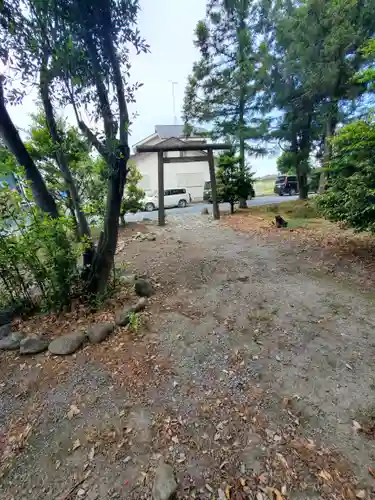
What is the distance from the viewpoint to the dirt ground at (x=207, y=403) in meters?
1.33

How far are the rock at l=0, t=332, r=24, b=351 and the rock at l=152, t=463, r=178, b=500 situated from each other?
1875 mm

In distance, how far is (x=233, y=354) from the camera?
2168 mm

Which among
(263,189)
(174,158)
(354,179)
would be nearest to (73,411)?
(354,179)

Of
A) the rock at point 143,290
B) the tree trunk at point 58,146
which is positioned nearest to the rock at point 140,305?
the rock at point 143,290

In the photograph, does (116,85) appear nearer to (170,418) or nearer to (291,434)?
(170,418)

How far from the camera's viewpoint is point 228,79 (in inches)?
334

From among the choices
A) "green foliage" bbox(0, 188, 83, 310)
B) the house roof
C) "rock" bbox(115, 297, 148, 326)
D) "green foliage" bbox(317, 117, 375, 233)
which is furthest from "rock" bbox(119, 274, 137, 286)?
the house roof

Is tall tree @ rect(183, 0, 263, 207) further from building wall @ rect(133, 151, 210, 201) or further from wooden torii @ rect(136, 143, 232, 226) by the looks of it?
building wall @ rect(133, 151, 210, 201)

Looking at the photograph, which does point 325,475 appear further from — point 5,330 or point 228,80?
point 228,80

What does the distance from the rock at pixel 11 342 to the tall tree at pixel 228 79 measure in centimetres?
879

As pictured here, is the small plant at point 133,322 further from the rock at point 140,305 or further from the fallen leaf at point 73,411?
the fallen leaf at point 73,411

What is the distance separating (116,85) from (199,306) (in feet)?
8.72

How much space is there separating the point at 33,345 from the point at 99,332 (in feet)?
2.07

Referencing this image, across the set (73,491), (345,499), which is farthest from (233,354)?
(73,491)
